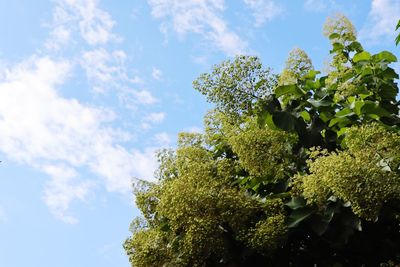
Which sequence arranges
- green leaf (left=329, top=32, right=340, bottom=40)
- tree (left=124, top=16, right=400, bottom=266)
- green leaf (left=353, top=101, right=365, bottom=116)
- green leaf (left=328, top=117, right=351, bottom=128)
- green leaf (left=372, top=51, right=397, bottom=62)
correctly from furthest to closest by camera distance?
1. green leaf (left=329, top=32, right=340, bottom=40)
2. green leaf (left=372, top=51, right=397, bottom=62)
3. green leaf (left=328, top=117, right=351, bottom=128)
4. green leaf (left=353, top=101, right=365, bottom=116)
5. tree (left=124, top=16, right=400, bottom=266)

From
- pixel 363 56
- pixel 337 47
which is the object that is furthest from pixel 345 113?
pixel 337 47

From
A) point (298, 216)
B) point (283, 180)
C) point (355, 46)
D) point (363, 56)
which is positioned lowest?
point (298, 216)

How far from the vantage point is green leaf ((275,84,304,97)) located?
4175mm

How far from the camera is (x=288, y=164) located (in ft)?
12.8

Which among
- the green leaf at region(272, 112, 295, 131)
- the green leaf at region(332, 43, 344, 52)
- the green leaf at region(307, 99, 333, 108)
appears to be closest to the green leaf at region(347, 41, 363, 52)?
the green leaf at region(332, 43, 344, 52)

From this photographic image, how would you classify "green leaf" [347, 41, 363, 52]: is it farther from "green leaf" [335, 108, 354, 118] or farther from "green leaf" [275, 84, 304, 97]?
"green leaf" [335, 108, 354, 118]

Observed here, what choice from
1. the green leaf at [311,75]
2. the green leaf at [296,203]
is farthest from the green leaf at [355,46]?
the green leaf at [296,203]

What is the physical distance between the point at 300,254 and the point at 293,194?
512 millimetres

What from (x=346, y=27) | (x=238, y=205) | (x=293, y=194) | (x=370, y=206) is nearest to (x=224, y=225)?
(x=238, y=205)

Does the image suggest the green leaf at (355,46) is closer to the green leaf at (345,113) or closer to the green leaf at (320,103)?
the green leaf at (320,103)

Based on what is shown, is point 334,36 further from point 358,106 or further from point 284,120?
point 284,120

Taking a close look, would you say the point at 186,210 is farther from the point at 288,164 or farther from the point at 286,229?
the point at 288,164

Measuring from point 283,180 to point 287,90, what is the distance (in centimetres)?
74

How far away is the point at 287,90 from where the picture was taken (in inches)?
166
